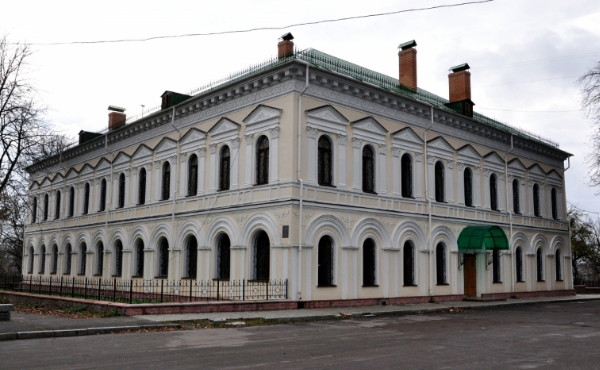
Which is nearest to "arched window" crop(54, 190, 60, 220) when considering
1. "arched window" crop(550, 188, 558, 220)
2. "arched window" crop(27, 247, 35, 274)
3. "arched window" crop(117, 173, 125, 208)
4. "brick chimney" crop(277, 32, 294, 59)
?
"arched window" crop(27, 247, 35, 274)

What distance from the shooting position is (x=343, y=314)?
1964 cm

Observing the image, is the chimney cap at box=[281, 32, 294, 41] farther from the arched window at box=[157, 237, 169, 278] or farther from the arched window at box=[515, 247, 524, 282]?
the arched window at box=[515, 247, 524, 282]

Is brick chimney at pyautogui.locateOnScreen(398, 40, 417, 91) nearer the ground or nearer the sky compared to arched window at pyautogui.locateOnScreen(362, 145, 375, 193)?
nearer the sky

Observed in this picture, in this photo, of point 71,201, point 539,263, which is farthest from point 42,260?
point 539,263

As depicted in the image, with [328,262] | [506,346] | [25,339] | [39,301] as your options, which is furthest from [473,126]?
[25,339]

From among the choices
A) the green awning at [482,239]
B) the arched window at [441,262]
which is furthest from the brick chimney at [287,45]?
the green awning at [482,239]

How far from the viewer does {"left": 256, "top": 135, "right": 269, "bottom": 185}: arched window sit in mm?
23344

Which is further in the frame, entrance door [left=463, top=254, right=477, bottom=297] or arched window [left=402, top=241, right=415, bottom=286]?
entrance door [left=463, top=254, right=477, bottom=297]

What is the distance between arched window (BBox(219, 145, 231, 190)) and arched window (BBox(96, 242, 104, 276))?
12.2m

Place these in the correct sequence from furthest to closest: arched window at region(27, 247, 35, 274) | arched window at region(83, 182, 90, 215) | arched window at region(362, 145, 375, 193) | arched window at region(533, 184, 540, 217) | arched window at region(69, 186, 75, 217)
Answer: arched window at region(27, 247, 35, 274)
arched window at region(69, 186, 75, 217)
arched window at region(83, 182, 90, 215)
arched window at region(533, 184, 540, 217)
arched window at region(362, 145, 375, 193)

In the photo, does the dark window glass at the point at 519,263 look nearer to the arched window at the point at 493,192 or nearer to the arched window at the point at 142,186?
the arched window at the point at 493,192

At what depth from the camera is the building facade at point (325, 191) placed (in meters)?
22.6

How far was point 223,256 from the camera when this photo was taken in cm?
2484

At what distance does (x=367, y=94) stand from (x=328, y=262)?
7.31 m
